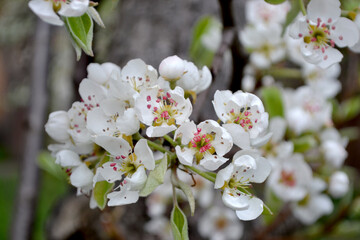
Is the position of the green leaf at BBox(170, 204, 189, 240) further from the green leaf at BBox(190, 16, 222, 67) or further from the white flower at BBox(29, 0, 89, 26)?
the green leaf at BBox(190, 16, 222, 67)

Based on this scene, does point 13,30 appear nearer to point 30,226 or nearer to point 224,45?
point 30,226

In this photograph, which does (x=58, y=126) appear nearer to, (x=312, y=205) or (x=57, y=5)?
(x=57, y=5)

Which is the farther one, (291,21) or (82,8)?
(291,21)

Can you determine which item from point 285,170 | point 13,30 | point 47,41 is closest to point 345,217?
point 285,170

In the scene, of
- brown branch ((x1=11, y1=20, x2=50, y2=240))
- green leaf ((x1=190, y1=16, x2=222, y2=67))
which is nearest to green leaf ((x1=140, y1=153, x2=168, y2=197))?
green leaf ((x1=190, y1=16, x2=222, y2=67))

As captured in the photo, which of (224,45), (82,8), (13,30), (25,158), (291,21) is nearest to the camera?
(82,8)
